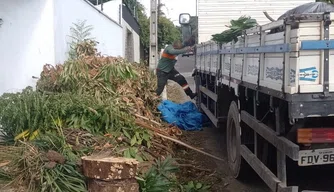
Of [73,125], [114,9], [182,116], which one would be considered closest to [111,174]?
[73,125]

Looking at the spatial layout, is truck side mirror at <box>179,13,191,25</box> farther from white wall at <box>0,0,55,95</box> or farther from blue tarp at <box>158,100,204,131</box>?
white wall at <box>0,0,55,95</box>

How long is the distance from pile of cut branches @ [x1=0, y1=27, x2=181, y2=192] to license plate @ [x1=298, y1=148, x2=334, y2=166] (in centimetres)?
186

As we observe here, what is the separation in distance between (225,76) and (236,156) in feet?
4.12

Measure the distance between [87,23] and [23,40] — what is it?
413cm

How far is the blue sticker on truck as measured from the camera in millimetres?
3754

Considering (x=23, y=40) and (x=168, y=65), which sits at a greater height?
(x=23, y=40)

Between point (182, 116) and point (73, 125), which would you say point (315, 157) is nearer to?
point (73, 125)

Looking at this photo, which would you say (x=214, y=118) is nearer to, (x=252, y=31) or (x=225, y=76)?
(x=225, y=76)

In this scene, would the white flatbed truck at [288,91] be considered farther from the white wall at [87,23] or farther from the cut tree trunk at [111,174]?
the white wall at [87,23]

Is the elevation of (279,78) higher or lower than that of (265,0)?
lower

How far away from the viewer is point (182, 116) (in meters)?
9.88

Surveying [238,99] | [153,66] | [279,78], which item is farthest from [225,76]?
[153,66]

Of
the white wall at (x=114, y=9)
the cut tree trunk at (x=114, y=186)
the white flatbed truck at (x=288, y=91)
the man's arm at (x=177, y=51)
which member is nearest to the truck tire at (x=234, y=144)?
the white flatbed truck at (x=288, y=91)

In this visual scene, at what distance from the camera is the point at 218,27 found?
9523 mm
